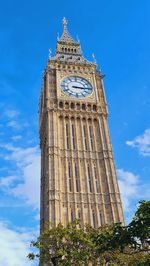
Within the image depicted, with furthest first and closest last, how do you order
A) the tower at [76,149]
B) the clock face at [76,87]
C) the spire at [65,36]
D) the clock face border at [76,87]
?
the spire at [65,36] < the clock face at [76,87] < the clock face border at [76,87] < the tower at [76,149]

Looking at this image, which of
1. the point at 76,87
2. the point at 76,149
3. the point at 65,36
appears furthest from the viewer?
the point at 65,36

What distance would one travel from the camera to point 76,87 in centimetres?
5472

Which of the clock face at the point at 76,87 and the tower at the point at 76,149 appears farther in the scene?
the clock face at the point at 76,87

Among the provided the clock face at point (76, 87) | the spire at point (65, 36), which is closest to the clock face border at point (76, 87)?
the clock face at point (76, 87)

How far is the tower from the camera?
4228 cm

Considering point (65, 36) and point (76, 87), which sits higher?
point (65, 36)

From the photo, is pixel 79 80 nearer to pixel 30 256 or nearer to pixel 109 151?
pixel 109 151

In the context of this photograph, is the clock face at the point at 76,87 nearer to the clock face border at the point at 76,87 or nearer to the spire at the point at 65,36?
the clock face border at the point at 76,87

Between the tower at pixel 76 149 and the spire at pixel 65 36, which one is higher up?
the spire at pixel 65 36

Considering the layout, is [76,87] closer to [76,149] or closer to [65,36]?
[76,149]

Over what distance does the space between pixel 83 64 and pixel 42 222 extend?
1117 inches

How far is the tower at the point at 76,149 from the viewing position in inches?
1665

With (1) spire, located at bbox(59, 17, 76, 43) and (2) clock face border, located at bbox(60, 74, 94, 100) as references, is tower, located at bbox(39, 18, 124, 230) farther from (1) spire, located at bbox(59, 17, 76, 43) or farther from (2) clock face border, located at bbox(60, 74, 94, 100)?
(1) spire, located at bbox(59, 17, 76, 43)

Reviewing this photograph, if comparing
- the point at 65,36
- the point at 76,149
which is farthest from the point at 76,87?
the point at 65,36
